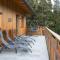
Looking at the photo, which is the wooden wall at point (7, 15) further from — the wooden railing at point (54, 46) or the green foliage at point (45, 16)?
the green foliage at point (45, 16)

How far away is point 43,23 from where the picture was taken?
107 feet

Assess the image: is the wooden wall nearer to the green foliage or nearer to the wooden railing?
the wooden railing


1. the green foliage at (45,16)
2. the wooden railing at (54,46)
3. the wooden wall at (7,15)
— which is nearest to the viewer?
the wooden railing at (54,46)

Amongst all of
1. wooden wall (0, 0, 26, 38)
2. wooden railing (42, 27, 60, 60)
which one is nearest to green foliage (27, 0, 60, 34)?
wooden wall (0, 0, 26, 38)

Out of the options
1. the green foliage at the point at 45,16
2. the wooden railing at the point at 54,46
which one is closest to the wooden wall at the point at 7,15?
the wooden railing at the point at 54,46

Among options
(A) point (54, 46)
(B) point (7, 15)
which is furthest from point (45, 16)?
(A) point (54, 46)

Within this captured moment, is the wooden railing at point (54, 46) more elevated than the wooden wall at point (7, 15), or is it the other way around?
the wooden wall at point (7, 15)

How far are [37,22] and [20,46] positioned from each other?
21302 millimetres

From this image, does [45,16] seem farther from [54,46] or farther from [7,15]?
[54,46]

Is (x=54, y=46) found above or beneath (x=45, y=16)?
beneath

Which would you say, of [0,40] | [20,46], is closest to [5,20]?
[0,40]

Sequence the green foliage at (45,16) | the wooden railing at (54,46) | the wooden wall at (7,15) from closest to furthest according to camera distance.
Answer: the wooden railing at (54,46), the wooden wall at (7,15), the green foliage at (45,16)

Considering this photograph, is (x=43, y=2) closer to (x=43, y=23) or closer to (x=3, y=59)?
(x=43, y=23)

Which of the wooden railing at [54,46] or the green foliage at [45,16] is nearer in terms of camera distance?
the wooden railing at [54,46]
